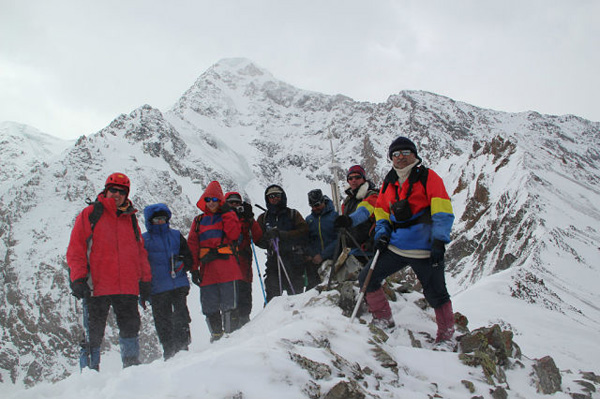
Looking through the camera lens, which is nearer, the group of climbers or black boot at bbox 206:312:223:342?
the group of climbers

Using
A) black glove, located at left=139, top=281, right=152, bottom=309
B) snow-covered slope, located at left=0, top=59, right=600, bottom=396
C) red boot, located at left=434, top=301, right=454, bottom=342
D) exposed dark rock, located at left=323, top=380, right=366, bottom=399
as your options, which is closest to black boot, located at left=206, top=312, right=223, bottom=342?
black glove, located at left=139, top=281, right=152, bottom=309

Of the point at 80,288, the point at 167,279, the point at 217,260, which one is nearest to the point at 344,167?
the point at 217,260

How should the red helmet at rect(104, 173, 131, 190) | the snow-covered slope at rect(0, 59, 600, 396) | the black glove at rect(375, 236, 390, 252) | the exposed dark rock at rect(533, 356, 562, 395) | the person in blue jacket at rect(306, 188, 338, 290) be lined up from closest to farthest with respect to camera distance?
the exposed dark rock at rect(533, 356, 562, 395) < the black glove at rect(375, 236, 390, 252) < the red helmet at rect(104, 173, 131, 190) < the person in blue jacket at rect(306, 188, 338, 290) < the snow-covered slope at rect(0, 59, 600, 396)

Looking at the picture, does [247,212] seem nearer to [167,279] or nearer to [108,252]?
[167,279]

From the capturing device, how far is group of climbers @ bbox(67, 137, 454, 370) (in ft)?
15.4

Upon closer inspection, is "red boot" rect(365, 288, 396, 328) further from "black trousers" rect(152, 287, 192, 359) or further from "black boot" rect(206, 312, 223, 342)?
"black trousers" rect(152, 287, 192, 359)

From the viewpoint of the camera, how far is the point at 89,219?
509 centimetres

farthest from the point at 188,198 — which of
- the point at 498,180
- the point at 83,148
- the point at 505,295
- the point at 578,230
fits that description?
the point at 505,295

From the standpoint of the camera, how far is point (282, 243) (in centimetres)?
739

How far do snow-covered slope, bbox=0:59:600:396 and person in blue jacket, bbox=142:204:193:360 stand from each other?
628cm

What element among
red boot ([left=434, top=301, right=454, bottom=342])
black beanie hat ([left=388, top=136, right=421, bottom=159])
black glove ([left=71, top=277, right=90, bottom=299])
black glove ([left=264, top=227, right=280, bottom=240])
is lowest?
red boot ([left=434, top=301, right=454, bottom=342])

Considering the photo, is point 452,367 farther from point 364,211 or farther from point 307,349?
point 364,211

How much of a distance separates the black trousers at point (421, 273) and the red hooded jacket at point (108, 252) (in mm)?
2912

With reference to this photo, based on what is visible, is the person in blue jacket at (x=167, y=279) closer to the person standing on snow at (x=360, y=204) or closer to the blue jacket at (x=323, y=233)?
the blue jacket at (x=323, y=233)
